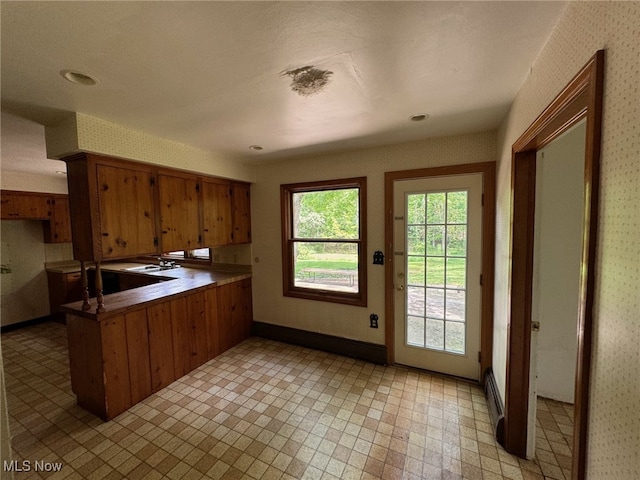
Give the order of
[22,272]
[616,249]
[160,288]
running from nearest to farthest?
[616,249]
[160,288]
[22,272]

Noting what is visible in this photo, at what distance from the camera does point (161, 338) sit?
249 cm

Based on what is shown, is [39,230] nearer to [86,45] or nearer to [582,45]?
[86,45]

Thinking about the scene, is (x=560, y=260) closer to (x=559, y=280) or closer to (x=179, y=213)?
(x=559, y=280)

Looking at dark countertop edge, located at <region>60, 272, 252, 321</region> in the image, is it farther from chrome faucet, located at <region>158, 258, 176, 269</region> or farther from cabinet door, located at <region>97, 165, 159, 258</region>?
chrome faucet, located at <region>158, 258, 176, 269</region>

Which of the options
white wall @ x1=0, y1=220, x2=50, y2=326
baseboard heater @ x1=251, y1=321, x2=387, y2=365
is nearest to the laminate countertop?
baseboard heater @ x1=251, y1=321, x2=387, y2=365

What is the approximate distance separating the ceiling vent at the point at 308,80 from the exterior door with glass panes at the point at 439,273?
4.67ft

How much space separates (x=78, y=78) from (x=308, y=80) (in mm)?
1222

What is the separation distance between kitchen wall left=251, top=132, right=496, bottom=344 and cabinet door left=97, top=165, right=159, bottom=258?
4.37 ft

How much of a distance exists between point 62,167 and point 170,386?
333 centimetres

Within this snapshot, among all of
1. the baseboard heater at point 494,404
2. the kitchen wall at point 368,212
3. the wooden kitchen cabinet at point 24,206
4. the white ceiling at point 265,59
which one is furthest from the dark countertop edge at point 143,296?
the baseboard heater at point 494,404

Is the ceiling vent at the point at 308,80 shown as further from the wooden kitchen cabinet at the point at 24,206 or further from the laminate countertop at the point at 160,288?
the wooden kitchen cabinet at the point at 24,206

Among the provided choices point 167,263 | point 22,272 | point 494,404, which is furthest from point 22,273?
point 494,404

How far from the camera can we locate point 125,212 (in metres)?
2.25

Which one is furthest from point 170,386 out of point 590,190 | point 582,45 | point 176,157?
point 582,45
